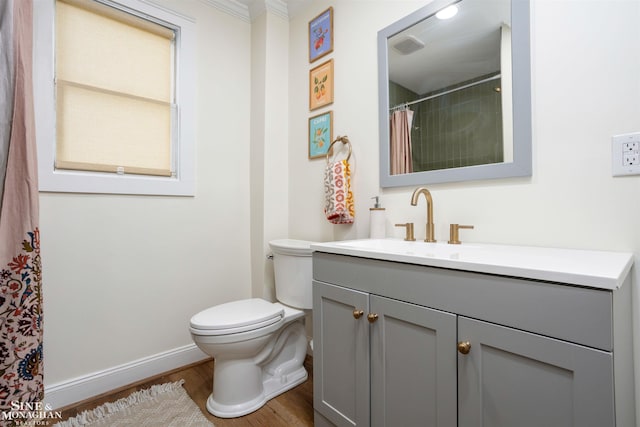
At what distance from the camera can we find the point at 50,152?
1468 millimetres

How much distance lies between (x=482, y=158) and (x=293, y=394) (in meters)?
1.49

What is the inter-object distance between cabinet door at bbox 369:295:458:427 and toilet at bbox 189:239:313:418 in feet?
2.15

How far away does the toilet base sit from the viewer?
1417 mm

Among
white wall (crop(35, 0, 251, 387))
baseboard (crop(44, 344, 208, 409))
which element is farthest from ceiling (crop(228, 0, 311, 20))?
baseboard (crop(44, 344, 208, 409))

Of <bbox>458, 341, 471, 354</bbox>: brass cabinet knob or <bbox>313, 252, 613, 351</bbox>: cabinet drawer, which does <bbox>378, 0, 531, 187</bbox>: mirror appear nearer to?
<bbox>313, 252, 613, 351</bbox>: cabinet drawer

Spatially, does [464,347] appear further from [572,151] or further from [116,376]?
[116,376]

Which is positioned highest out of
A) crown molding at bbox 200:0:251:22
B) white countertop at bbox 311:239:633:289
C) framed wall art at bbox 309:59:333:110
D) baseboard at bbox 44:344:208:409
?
crown molding at bbox 200:0:251:22

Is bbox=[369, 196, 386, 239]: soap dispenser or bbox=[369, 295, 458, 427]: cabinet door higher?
bbox=[369, 196, 386, 239]: soap dispenser

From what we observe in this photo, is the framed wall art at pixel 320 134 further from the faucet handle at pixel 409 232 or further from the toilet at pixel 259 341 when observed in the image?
the faucet handle at pixel 409 232

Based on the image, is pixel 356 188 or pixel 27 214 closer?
pixel 27 214

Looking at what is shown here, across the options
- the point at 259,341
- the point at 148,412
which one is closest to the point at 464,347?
the point at 259,341

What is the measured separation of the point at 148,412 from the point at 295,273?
963 millimetres

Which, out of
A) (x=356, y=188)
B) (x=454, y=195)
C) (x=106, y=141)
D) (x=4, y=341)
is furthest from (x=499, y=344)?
(x=106, y=141)

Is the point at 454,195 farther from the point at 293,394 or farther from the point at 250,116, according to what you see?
the point at 250,116
